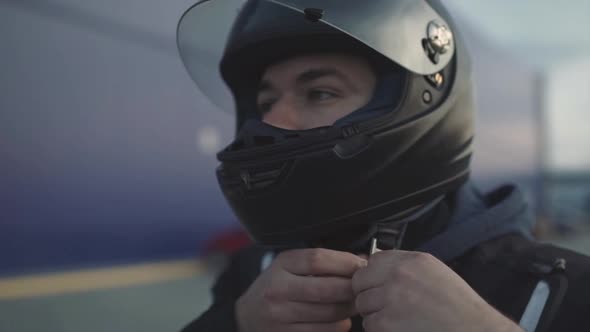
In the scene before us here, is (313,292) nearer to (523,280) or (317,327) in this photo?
(317,327)

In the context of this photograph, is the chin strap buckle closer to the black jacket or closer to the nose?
the black jacket

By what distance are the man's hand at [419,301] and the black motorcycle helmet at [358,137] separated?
→ 19cm

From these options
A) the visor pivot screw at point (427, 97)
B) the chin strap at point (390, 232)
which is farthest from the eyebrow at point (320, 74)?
the chin strap at point (390, 232)

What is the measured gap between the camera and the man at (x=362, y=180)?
24.4 inches

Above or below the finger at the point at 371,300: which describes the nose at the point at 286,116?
above

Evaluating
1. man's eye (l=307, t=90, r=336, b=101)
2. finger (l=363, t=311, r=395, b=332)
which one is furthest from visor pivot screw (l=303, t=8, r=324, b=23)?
finger (l=363, t=311, r=395, b=332)

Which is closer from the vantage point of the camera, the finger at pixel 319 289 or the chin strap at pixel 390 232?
Result: the finger at pixel 319 289

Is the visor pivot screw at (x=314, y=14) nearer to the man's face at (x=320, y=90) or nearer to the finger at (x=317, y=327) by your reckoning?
the man's face at (x=320, y=90)

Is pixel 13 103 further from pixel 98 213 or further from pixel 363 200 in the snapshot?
pixel 363 200

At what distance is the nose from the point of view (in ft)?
2.60

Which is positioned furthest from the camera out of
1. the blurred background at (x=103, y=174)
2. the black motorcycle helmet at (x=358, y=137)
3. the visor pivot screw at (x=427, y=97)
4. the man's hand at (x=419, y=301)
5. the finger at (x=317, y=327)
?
the blurred background at (x=103, y=174)

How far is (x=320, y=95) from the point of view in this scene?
2.65ft

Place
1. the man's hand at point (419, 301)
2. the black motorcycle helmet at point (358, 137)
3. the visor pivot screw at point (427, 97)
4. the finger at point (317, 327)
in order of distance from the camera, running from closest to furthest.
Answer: the man's hand at point (419, 301) → the finger at point (317, 327) → the black motorcycle helmet at point (358, 137) → the visor pivot screw at point (427, 97)

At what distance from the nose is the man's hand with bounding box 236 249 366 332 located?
25 centimetres
